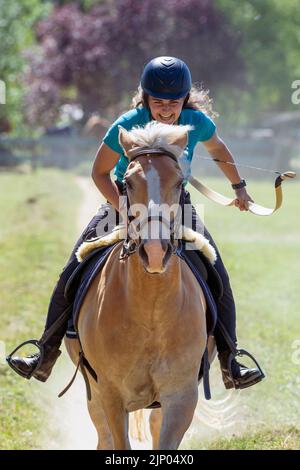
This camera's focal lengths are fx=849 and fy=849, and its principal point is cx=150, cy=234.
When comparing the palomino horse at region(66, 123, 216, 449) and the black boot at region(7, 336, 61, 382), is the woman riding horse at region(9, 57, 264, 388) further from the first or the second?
the palomino horse at region(66, 123, 216, 449)

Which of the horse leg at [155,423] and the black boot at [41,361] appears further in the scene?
the horse leg at [155,423]

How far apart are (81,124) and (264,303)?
3283 cm

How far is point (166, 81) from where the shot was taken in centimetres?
555

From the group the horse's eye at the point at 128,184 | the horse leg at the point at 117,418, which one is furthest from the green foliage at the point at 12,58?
the horse's eye at the point at 128,184

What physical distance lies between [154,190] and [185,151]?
0.68 metres

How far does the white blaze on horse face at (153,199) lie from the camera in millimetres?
4469

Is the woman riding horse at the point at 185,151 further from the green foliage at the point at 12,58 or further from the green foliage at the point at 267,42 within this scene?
the green foliage at the point at 267,42

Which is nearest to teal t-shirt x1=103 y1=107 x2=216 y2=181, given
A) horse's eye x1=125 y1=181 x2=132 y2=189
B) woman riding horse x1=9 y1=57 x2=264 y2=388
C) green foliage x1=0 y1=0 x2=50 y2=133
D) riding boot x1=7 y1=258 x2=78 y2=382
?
woman riding horse x1=9 y1=57 x2=264 y2=388

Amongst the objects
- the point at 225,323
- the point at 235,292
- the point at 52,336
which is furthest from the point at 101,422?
the point at 235,292

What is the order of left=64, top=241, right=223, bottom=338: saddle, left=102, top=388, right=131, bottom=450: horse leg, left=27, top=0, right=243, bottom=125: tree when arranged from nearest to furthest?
left=102, top=388, right=131, bottom=450: horse leg → left=64, top=241, right=223, bottom=338: saddle → left=27, top=0, right=243, bottom=125: tree

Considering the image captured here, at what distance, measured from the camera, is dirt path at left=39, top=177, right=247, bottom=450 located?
7918 mm

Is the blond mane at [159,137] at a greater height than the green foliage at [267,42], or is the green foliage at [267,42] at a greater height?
the blond mane at [159,137]

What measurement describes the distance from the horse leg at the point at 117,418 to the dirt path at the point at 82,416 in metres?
1.99

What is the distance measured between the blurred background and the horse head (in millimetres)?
3113
